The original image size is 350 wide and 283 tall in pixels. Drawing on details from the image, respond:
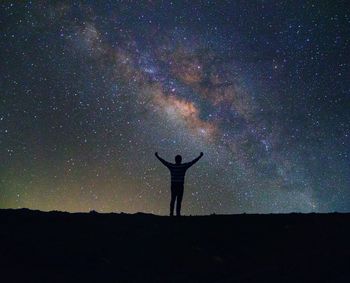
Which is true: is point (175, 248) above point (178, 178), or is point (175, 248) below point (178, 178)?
below

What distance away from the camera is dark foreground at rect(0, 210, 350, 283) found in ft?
26.2

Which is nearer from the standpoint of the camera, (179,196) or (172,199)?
(179,196)

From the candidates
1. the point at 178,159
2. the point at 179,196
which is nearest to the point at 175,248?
the point at 179,196

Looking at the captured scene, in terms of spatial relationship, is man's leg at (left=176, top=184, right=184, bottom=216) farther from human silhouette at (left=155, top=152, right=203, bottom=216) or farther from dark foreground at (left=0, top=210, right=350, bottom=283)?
dark foreground at (left=0, top=210, right=350, bottom=283)

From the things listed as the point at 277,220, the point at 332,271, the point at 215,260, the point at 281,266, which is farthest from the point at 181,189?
the point at 332,271

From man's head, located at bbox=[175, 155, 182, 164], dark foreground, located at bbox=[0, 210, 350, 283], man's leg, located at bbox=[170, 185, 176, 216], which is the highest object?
man's head, located at bbox=[175, 155, 182, 164]

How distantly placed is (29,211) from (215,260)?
664cm

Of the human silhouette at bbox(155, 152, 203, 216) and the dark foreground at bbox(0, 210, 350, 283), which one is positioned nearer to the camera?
the dark foreground at bbox(0, 210, 350, 283)

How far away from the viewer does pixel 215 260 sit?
870 cm

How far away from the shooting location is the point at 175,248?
31.2 ft

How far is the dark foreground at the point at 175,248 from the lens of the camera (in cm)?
798

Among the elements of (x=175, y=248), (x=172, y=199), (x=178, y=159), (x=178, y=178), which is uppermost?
(x=178, y=159)

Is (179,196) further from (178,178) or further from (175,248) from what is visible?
(175,248)

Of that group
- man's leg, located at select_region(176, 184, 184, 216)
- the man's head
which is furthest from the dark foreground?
the man's head
